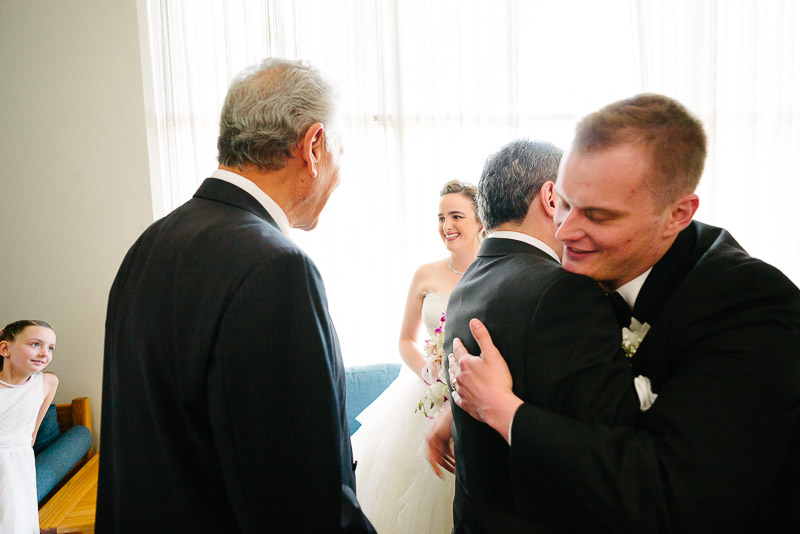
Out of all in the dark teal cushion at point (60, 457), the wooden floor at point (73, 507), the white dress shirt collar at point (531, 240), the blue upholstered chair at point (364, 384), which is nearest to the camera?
the white dress shirt collar at point (531, 240)

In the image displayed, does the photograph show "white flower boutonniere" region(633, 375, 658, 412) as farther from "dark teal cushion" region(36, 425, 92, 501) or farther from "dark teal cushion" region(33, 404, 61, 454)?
"dark teal cushion" region(33, 404, 61, 454)

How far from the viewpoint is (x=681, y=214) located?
1.16 metres

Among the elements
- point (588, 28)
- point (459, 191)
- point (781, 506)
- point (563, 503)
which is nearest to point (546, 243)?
point (563, 503)

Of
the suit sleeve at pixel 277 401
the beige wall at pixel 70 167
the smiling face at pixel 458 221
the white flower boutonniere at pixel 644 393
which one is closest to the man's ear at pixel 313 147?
the suit sleeve at pixel 277 401

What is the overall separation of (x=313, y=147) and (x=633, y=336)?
0.83 m

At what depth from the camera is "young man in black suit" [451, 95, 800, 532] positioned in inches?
38.8

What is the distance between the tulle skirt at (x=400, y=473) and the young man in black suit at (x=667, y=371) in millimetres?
1507

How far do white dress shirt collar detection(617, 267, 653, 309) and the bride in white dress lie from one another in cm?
150

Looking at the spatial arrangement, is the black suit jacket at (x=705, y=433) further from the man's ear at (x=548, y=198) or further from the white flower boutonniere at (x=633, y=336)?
the man's ear at (x=548, y=198)

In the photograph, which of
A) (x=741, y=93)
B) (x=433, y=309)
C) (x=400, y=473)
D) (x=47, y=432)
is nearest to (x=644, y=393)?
(x=400, y=473)

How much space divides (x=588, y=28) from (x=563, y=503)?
4683mm

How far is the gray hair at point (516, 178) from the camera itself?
4.51 feet

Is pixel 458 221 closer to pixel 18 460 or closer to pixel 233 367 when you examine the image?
pixel 233 367

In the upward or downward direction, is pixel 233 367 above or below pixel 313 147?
below
